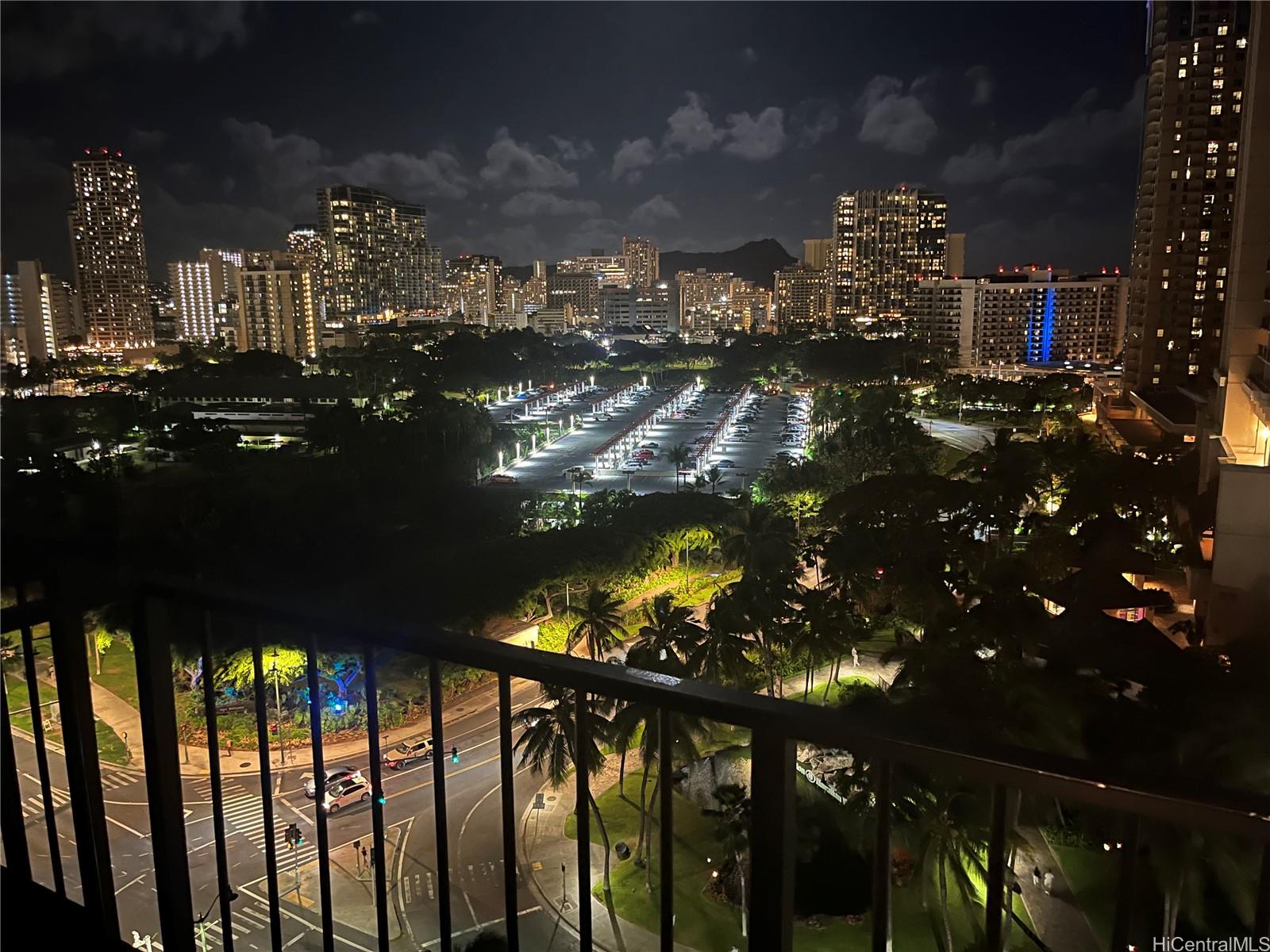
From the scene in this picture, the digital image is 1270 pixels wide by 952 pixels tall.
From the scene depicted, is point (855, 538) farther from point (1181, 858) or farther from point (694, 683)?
point (694, 683)

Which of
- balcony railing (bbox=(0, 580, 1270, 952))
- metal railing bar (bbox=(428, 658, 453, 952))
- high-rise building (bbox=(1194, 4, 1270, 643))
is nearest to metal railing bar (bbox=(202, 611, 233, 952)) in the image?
balcony railing (bbox=(0, 580, 1270, 952))

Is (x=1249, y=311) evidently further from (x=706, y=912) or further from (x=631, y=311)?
(x=631, y=311)

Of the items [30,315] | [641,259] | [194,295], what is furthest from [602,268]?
[30,315]

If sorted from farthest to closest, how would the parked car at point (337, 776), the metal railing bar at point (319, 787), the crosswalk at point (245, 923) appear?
the parked car at point (337, 776) < the crosswalk at point (245, 923) < the metal railing bar at point (319, 787)

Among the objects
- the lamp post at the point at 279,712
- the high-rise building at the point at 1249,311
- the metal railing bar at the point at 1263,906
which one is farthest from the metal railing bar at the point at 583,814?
the high-rise building at the point at 1249,311

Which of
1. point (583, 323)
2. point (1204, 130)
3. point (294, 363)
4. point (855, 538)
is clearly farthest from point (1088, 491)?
point (583, 323)

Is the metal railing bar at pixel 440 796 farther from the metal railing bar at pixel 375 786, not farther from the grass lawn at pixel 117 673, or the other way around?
the grass lawn at pixel 117 673
